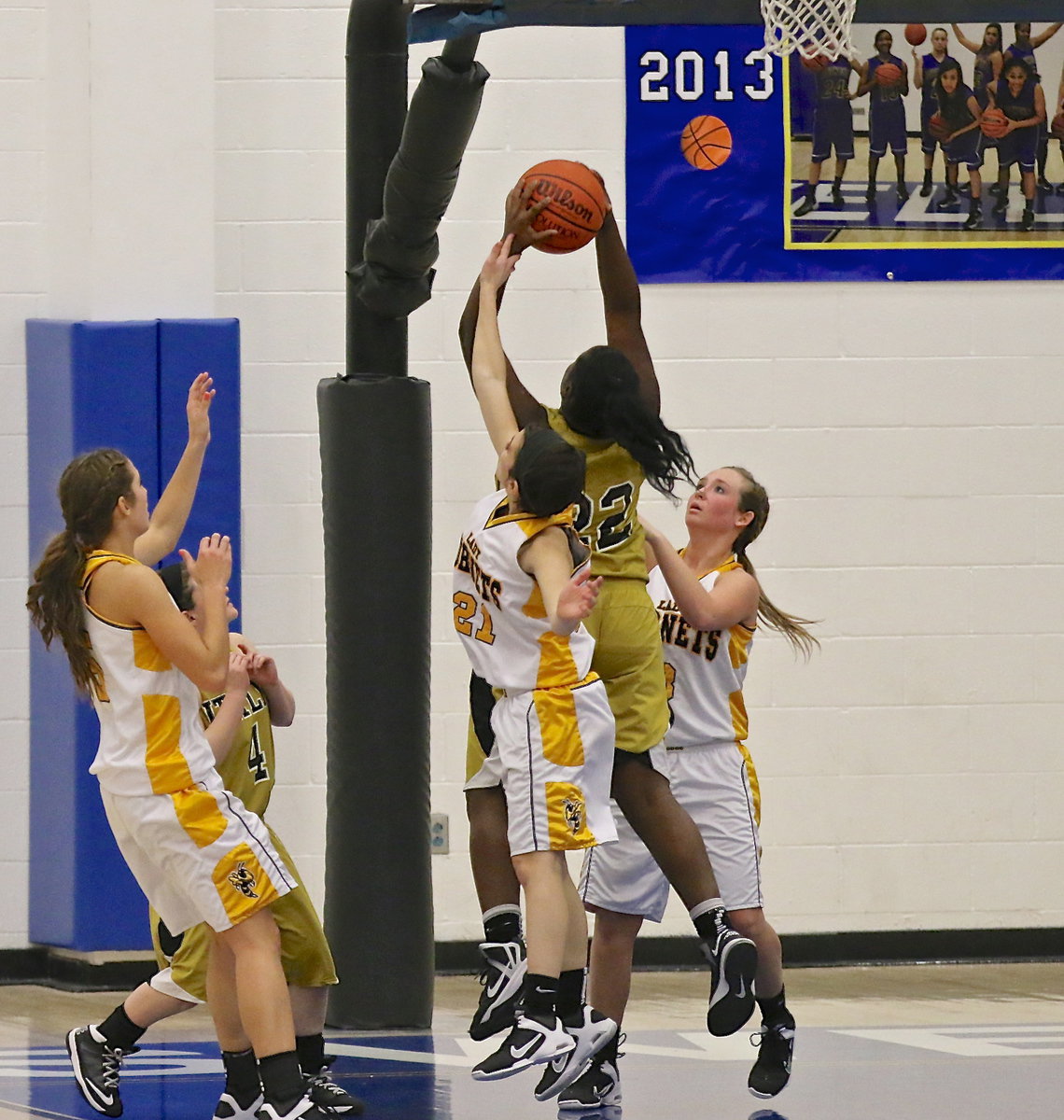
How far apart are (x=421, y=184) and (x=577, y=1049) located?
2464 millimetres

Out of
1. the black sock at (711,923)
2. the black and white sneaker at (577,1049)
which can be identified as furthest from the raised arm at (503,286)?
the black and white sneaker at (577,1049)

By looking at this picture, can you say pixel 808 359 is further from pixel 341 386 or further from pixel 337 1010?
pixel 337 1010

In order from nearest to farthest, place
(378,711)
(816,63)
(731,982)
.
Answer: (731,982), (378,711), (816,63)

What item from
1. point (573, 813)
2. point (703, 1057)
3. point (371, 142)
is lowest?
point (703, 1057)

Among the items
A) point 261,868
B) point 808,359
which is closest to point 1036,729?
point 808,359

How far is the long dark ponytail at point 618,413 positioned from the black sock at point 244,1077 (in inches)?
65.7

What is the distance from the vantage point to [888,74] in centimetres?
710

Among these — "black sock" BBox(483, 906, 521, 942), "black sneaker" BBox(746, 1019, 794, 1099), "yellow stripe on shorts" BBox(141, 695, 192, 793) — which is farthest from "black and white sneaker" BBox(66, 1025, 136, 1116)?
"black sneaker" BBox(746, 1019, 794, 1099)

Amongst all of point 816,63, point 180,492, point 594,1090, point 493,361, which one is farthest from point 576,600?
point 816,63

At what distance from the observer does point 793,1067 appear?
5.34 metres

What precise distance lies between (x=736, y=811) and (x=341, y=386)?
1889 millimetres

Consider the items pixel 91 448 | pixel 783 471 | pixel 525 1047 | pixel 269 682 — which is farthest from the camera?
pixel 783 471

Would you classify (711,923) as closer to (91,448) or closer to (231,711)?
(231,711)

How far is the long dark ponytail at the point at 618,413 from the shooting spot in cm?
469
